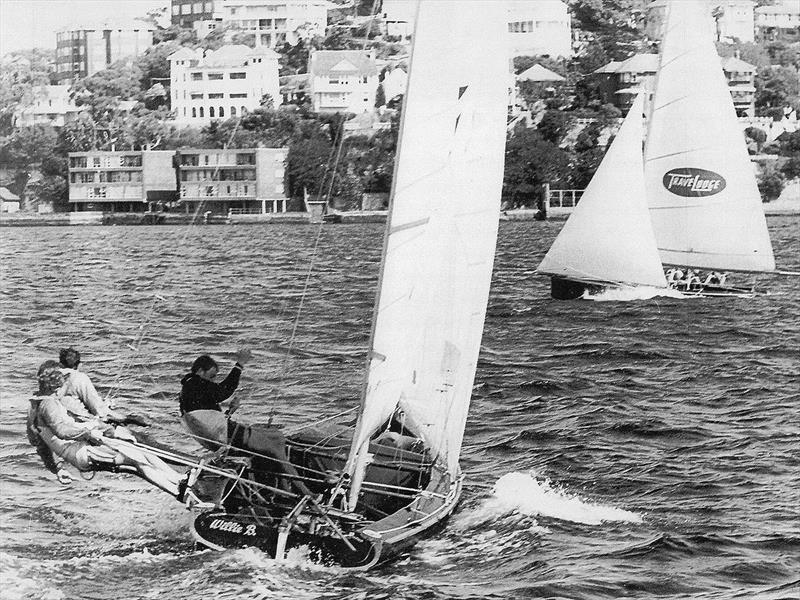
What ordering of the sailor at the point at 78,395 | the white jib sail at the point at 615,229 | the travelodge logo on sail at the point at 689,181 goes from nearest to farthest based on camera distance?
the sailor at the point at 78,395 < the white jib sail at the point at 615,229 < the travelodge logo on sail at the point at 689,181

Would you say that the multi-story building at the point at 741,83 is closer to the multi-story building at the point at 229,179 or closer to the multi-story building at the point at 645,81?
the multi-story building at the point at 645,81

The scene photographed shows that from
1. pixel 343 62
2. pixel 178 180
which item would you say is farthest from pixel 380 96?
pixel 178 180

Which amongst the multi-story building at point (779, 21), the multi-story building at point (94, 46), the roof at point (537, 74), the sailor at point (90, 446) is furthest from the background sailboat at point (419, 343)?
the multi-story building at point (779, 21)

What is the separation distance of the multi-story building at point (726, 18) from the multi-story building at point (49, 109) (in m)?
2.93

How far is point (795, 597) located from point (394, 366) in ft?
6.51

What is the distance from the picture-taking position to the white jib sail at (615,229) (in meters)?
8.27

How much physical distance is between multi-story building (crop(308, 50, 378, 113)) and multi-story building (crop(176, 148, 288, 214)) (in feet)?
1.03

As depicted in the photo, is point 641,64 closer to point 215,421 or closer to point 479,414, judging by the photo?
point 479,414

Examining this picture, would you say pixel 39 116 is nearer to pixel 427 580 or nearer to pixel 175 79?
pixel 175 79

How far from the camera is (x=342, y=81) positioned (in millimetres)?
7363

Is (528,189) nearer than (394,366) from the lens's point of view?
No

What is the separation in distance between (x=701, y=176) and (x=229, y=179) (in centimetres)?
289

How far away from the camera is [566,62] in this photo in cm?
757

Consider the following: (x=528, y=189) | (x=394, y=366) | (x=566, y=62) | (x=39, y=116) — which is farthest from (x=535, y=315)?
(x=39, y=116)
